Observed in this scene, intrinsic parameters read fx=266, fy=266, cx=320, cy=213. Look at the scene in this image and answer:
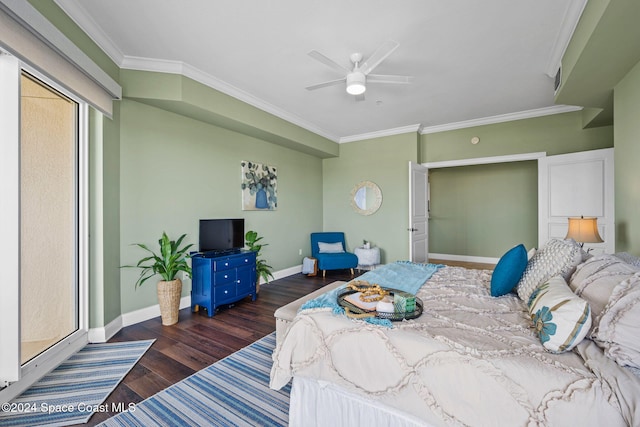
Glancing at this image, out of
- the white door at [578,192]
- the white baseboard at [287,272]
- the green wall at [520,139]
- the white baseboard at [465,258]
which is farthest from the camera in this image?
the white baseboard at [465,258]

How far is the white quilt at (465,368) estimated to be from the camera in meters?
0.97

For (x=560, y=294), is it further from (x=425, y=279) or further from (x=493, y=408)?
(x=425, y=279)

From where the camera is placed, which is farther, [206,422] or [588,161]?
[588,161]

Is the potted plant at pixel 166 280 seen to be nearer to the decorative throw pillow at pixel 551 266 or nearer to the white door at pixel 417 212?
the decorative throw pillow at pixel 551 266

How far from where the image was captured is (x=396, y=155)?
5164 millimetres

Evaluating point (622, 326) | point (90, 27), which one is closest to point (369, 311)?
point (622, 326)

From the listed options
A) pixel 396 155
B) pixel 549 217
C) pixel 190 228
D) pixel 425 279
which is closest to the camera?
pixel 425 279

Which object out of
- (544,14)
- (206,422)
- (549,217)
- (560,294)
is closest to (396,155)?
(549,217)

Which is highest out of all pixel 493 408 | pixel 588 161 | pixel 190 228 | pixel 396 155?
pixel 396 155

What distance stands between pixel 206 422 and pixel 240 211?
9.57 ft

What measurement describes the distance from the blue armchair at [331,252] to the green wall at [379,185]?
364 mm

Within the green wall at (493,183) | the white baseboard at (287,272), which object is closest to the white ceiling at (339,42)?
the green wall at (493,183)

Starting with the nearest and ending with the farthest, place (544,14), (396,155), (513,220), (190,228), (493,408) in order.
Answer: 1. (493,408)
2. (544,14)
3. (190,228)
4. (396,155)
5. (513,220)

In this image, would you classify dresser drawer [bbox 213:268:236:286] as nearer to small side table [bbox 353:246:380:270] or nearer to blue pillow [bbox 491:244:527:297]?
small side table [bbox 353:246:380:270]
